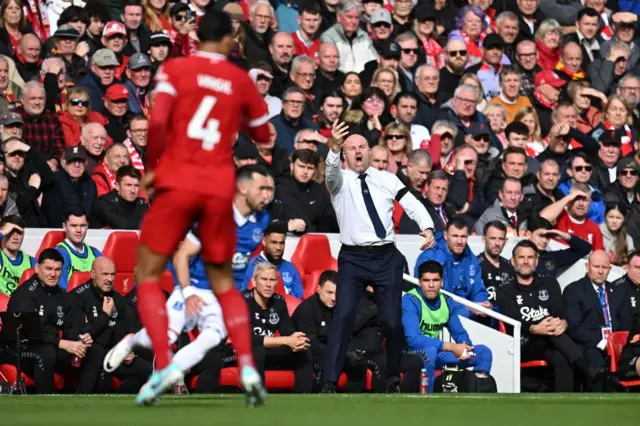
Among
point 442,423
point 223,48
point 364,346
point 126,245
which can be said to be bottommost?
point 364,346

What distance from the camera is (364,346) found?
45.1 ft

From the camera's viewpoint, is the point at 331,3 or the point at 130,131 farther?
the point at 331,3

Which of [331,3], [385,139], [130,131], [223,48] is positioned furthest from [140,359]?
[331,3]

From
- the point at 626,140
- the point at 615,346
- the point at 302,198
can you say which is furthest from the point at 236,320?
the point at 626,140

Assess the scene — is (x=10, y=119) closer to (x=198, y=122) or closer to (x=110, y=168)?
(x=110, y=168)

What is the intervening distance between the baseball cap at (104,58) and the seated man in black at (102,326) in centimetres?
351

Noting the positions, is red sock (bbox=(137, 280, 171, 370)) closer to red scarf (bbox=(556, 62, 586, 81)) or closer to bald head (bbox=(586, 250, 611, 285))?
bald head (bbox=(586, 250, 611, 285))

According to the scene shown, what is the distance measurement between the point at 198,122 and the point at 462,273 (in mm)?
7052

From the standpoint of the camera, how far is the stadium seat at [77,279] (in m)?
13.7

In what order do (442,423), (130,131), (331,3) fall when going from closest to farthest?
1. (442,423)
2. (130,131)
3. (331,3)

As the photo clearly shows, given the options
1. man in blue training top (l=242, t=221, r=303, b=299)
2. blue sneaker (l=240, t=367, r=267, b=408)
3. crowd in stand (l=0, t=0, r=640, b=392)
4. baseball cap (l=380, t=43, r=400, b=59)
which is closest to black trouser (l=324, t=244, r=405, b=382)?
crowd in stand (l=0, t=0, r=640, b=392)

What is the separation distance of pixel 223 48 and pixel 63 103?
7.72 m

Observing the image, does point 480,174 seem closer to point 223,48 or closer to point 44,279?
point 44,279

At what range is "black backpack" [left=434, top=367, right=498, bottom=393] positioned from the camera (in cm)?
1367
